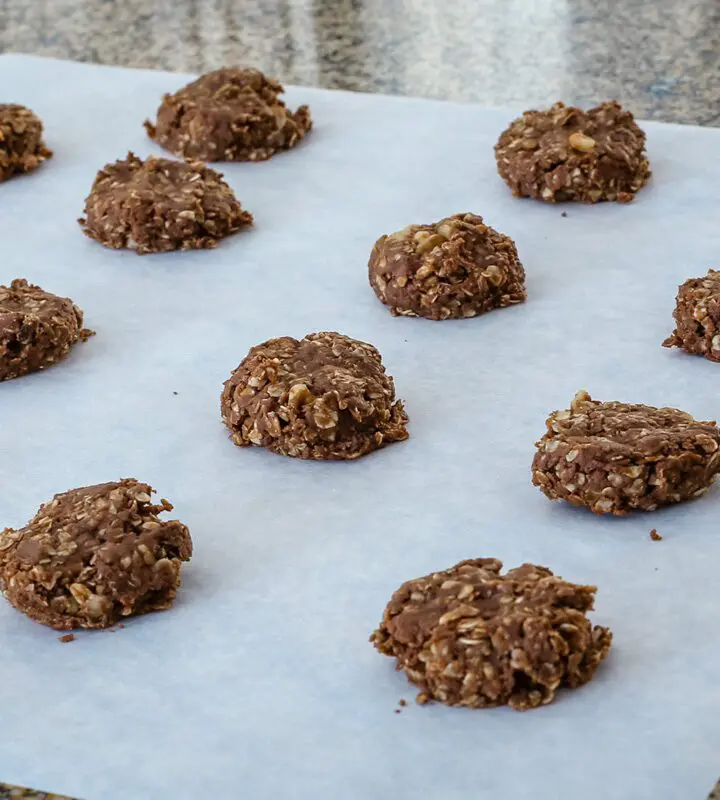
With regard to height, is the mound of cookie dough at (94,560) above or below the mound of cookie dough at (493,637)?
below

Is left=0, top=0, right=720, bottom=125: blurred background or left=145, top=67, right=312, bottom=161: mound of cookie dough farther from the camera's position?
left=0, top=0, right=720, bottom=125: blurred background

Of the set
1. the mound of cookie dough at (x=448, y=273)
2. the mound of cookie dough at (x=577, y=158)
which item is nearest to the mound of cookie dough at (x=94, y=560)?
the mound of cookie dough at (x=448, y=273)

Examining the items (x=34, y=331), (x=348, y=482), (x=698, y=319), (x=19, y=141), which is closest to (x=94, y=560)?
(x=348, y=482)

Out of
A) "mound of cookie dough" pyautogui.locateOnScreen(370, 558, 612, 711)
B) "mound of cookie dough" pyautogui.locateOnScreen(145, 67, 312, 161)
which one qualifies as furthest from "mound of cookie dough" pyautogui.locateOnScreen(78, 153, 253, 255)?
"mound of cookie dough" pyautogui.locateOnScreen(370, 558, 612, 711)

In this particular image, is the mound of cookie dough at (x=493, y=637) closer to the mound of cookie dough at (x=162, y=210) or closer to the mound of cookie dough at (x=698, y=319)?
the mound of cookie dough at (x=698, y=319)

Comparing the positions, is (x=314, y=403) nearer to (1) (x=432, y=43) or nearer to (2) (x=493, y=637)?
(2) (x=493, y=637)

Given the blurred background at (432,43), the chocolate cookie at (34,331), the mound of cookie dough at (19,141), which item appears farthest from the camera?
the blurred background at (432,43)

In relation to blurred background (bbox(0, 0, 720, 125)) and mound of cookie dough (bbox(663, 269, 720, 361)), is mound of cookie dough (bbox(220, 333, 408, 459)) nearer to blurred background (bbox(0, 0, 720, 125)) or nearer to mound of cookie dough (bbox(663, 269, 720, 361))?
mound of cookie dough (bbox(663, 269, 720, 361))
